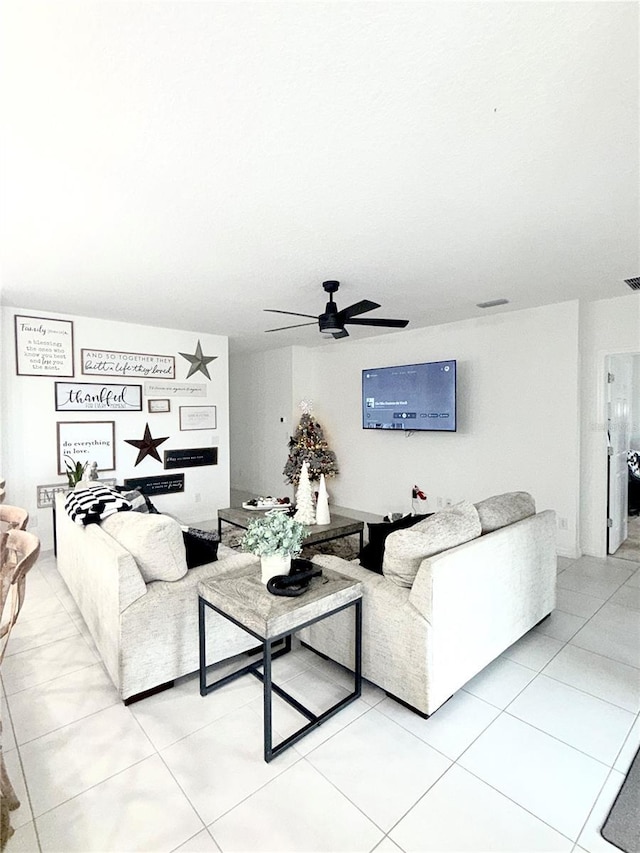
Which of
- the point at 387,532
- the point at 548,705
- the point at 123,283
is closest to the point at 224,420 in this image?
the point at 123,283

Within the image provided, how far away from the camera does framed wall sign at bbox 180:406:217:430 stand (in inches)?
220

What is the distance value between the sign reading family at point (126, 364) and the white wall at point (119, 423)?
0.20 feet

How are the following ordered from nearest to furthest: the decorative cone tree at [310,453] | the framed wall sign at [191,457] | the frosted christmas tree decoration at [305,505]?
the frosted christmas tree decoration at [305,505], the framed wall sign at [191,457], the decorative cone tree at [310,453]

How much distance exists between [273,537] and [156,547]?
2.18 ft

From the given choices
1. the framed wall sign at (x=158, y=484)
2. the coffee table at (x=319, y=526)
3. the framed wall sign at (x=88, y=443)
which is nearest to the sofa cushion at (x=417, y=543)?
the coffee table at (x=319, y=526)

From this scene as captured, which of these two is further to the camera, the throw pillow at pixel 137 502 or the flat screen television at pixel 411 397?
the flat screen television at pixel 411 397

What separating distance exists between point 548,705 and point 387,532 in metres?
1.13

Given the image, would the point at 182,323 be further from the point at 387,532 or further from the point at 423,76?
the point at 423,76

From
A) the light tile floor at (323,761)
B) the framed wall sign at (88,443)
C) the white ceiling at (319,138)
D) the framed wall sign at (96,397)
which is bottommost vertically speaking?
the light tile floor at (323,761)

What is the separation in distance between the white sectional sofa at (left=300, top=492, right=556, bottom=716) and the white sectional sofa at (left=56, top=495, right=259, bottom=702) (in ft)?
1.85

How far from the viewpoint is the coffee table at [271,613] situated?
1.76 m

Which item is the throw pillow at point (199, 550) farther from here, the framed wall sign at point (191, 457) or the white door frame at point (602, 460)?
the white door frame at point (602, 460)

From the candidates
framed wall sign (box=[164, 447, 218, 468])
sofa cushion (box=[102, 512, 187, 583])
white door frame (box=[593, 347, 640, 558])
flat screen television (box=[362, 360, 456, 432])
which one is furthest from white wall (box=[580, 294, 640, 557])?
framed wall sign (box=[164, 447, 218, 468])

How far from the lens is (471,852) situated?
1395 mm
